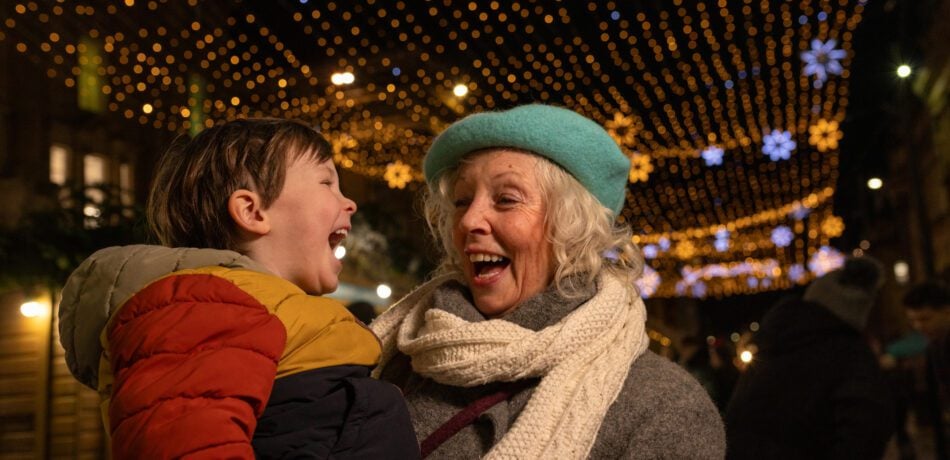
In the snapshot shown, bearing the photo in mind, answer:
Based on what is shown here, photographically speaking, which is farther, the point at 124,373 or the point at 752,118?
the point at 752,118

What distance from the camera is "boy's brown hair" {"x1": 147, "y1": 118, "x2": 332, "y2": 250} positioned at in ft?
6.93

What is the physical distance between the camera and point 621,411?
2.27m

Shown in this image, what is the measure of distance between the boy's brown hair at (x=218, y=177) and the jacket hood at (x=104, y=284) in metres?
0.20

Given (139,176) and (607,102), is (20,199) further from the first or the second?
(607,102)

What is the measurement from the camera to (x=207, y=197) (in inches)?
83.5

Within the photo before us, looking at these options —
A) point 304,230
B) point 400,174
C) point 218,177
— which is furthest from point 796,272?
point 218,177

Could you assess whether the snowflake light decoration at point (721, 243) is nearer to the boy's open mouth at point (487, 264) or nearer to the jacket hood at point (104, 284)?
the boy's open mouth at point (487, 264)

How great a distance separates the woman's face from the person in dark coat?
7.97ft

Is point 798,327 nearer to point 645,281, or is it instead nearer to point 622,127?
point 645,281

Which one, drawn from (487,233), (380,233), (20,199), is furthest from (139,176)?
(487,233)

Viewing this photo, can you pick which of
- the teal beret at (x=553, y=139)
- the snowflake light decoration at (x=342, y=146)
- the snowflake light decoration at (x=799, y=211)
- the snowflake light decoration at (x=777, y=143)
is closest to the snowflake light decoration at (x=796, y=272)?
the snowflake light decoration at (x=799, y=211)

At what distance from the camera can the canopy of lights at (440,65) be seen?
8572mm

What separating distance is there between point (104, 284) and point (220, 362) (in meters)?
0.42

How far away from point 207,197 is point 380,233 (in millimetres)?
9116
